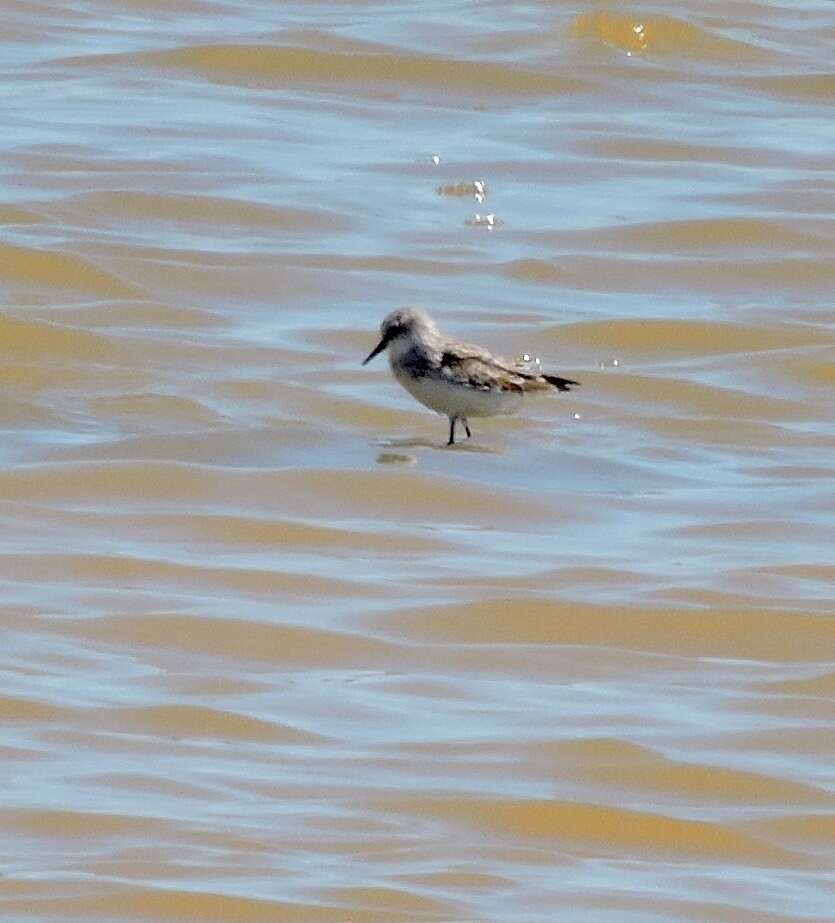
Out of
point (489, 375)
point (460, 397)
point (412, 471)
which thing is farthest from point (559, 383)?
point (412, 471)

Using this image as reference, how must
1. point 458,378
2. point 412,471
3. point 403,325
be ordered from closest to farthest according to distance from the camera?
1. point 412,471
2. point 458,378
3. point 403,325

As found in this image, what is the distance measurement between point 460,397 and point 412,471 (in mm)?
907

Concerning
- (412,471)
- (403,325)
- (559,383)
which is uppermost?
(403,325)

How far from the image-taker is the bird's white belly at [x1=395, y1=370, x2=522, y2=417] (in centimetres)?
991

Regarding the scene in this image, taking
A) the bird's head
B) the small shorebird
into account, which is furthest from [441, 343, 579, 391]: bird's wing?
the bird's head

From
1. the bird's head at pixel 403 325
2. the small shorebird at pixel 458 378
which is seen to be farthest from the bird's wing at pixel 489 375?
the bird's head at pixel 403 325

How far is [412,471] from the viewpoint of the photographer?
29.8ft

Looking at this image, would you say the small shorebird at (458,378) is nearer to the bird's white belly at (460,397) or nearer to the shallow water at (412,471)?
the bird's white belly at (460,397)

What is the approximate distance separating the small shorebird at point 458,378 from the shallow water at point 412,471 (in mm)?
177

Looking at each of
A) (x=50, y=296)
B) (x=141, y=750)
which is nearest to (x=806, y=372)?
(x=50, y=296)

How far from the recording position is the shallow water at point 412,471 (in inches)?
223

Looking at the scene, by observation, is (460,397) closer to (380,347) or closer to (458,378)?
(458,378)

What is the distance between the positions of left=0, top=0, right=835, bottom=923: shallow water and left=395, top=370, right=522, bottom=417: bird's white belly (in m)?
0.16

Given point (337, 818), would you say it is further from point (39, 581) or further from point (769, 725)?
point (39, 581)
